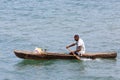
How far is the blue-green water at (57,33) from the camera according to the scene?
67.7 ft

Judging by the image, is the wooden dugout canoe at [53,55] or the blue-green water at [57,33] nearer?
the blue-green water at [57,33]

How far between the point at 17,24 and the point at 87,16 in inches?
191

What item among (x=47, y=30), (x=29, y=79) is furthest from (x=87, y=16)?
(x=29, y=79)

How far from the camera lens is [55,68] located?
2116 cm

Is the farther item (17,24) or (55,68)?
(17,24)

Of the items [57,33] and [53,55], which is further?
[57,33]

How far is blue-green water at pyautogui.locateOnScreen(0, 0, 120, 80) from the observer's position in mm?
20641

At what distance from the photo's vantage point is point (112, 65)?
21.5m

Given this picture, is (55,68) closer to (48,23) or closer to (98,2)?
(48,23)

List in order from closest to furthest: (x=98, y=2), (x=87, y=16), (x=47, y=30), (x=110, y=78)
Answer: (x=110, y=78), (x=47, y=30), (x=87, y=16), (x=98, y=2)

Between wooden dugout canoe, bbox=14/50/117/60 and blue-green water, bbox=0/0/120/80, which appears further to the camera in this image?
wooden dugout canoe, bbox=14/50/117/60

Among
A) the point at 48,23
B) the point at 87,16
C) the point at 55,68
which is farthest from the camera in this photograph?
the point at 87,16

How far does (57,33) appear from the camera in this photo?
90.4 feet

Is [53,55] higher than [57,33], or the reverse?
[57,33]
